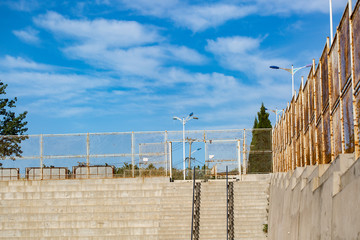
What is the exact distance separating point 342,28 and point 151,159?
1036 inches

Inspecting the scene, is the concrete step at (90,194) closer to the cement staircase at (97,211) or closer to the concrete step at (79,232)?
the cement staircase at (97,211)

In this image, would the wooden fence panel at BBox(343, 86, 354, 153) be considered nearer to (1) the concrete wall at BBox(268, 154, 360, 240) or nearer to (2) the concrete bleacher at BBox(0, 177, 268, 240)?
(1) the concrete wall at BBox(268, 154, 360, 240)

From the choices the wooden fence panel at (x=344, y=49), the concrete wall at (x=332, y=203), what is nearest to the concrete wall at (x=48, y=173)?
the concrete wall at (x=332, y=203)

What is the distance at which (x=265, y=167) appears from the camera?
35.3 metres

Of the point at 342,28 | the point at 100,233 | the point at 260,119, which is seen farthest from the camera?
the point at 260,119

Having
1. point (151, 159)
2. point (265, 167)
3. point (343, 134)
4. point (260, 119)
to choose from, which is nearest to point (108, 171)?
point (151, 159)

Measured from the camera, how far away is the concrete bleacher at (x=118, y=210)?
25562mm

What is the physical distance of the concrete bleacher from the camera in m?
25.6

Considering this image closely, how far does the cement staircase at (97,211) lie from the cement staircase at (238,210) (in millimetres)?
920

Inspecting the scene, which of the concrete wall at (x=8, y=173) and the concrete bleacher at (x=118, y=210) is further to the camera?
the concrete wall at (x=8, y=173)

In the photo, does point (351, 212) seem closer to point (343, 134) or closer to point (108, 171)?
point (343, 134)

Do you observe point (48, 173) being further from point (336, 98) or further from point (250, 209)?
point (336, 98)

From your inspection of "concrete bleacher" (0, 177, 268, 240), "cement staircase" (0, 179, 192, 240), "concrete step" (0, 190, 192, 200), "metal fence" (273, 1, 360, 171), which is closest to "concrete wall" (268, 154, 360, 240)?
"metal fence" (273, 1, 360, 171)

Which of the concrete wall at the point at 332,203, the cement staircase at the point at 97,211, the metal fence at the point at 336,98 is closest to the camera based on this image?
the concrete wall at the point at 332,203
